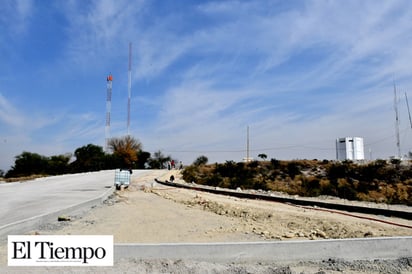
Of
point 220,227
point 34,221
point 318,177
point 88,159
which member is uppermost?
point 88,159

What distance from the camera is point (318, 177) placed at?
24.8m

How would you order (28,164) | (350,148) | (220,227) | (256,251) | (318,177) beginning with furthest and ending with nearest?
(28,164), (350,148), (318,177), (220,227), (256,251)

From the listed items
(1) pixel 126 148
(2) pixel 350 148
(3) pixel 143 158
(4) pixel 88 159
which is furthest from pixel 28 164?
(2) pixel 350 148

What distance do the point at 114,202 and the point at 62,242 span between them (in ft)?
23.4

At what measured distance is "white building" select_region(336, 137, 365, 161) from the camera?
37406 millimetres

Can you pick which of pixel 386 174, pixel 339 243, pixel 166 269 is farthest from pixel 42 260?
pixel 386 174

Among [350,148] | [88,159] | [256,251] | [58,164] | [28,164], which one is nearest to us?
[256,251]

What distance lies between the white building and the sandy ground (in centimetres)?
2906

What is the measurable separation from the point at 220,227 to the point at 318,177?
18360mm

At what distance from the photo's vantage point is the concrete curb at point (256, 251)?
5453 mm

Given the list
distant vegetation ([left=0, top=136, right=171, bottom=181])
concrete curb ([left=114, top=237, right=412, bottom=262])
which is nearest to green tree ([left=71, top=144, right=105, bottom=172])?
distant vegetation ([left=0, top=136, right=171, bottom=181])

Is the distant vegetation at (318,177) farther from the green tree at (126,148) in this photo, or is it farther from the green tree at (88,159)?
the green tree at (88,159)

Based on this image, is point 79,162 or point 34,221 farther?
point 79,162

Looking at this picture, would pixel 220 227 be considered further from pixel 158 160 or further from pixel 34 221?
pixel 158 160
